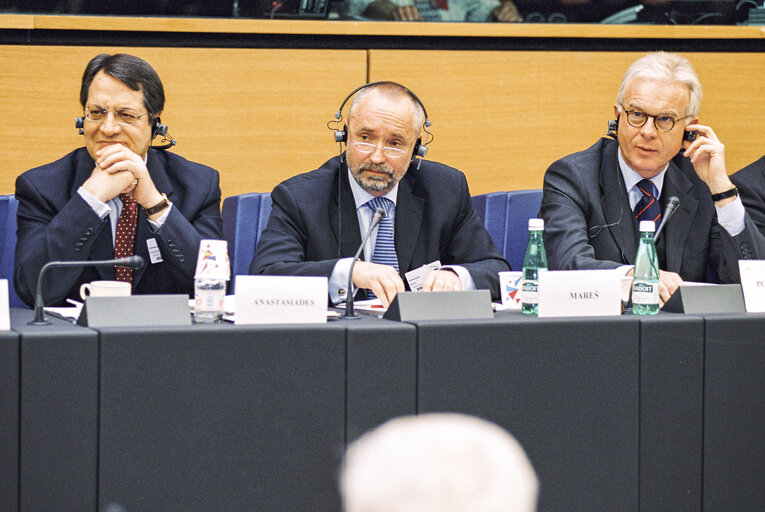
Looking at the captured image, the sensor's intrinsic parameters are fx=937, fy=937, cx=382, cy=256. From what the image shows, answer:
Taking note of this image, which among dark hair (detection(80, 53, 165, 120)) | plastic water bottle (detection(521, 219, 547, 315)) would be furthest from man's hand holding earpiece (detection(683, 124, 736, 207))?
dark hair (detection(80, 53, 165, 120))

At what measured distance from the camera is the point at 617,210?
103 inches

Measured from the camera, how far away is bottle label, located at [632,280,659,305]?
1.89 metres

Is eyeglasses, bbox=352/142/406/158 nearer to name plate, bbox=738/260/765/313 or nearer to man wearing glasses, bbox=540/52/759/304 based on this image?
man wearing glasses, bbox=540/52/759/304

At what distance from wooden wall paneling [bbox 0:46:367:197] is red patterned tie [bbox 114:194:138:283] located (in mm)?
837

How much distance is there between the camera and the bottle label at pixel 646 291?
189 centimetres

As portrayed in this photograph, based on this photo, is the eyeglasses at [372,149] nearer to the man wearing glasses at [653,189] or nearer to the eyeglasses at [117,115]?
the man wearing glasses at [653,189]

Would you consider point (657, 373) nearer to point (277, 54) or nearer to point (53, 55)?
point (277, 54)

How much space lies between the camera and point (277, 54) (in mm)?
3297

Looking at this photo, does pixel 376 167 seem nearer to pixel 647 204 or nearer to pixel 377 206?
pixel 377 206

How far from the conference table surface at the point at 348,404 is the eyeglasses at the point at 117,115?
0.83m

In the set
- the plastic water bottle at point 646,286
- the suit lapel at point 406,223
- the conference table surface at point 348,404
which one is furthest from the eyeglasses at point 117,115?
the plastic water bottle at point 646,286

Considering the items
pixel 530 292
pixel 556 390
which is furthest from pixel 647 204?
pixel 556 390

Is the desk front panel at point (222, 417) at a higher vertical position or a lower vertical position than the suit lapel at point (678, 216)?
lower

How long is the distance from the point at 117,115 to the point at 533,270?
118cm
